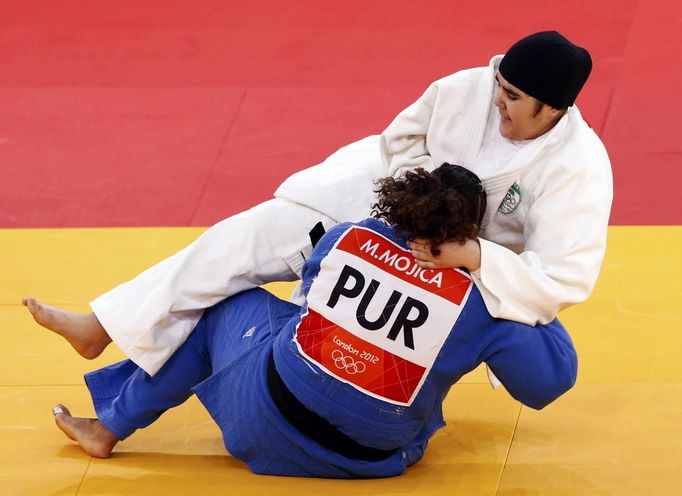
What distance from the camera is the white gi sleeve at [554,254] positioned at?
104 inches

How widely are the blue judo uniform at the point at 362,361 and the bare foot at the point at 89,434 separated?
0.29m

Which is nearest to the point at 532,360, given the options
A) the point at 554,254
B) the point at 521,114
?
the point at 554,254

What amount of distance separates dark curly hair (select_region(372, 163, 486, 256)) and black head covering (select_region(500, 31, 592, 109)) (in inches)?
12.1

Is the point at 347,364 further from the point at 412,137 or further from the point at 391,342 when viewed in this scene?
the point at 412,137

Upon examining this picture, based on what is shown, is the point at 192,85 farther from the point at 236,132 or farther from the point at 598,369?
the point at 598,369

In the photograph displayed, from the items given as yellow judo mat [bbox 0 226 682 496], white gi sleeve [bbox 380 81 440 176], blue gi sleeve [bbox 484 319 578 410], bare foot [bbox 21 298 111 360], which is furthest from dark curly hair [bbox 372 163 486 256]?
bare foot [bbox 21 298 111 360]

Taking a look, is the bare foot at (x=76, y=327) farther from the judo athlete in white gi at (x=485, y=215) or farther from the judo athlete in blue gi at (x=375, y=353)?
the judo athlete in blue gi at (x=375, y=353)

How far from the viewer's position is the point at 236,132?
5379mm

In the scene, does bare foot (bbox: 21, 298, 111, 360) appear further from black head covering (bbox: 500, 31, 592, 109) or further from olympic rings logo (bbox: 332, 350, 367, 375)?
black head covering (bbox: 500, 31, 592, 109)

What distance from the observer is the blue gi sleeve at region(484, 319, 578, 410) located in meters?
2.67

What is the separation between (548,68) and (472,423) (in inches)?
41.6

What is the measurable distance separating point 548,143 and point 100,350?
1.31 metres

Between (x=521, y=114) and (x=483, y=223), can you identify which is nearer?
(x=521, y=114)

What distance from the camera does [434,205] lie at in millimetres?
2559
